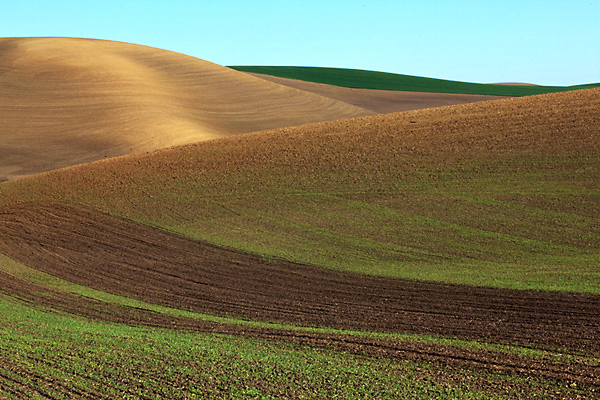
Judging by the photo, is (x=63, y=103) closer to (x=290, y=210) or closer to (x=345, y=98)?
(x=345, y=98)

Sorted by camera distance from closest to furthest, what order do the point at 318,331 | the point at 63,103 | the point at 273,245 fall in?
the point at 318,331 < the point at 273,245 < the point at 63,103

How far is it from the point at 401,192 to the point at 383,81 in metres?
63.9

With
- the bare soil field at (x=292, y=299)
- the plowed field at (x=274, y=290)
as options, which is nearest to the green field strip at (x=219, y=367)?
the bare soil field at (x=292, y=299)

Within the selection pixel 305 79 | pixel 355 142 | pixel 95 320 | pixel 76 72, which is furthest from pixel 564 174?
pixel 305 79

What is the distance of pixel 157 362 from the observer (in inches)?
429

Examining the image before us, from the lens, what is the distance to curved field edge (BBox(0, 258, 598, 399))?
945 centimetres

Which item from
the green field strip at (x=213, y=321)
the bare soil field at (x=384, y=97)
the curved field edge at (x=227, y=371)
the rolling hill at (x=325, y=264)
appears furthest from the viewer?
the bare soil field at (x=384, y=97)

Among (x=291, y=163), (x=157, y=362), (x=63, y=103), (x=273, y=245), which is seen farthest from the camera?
(x=63, y=103)

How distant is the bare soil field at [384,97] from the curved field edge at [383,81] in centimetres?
401

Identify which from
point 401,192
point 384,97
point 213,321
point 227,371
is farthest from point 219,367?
point 384,97

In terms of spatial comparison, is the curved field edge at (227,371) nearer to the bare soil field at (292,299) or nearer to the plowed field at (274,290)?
the bare soil field at (292,299)

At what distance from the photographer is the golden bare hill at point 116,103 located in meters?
45.5

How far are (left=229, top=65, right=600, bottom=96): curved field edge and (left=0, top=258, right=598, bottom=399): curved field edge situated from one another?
2729 inches

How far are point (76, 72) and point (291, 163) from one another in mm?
33133
